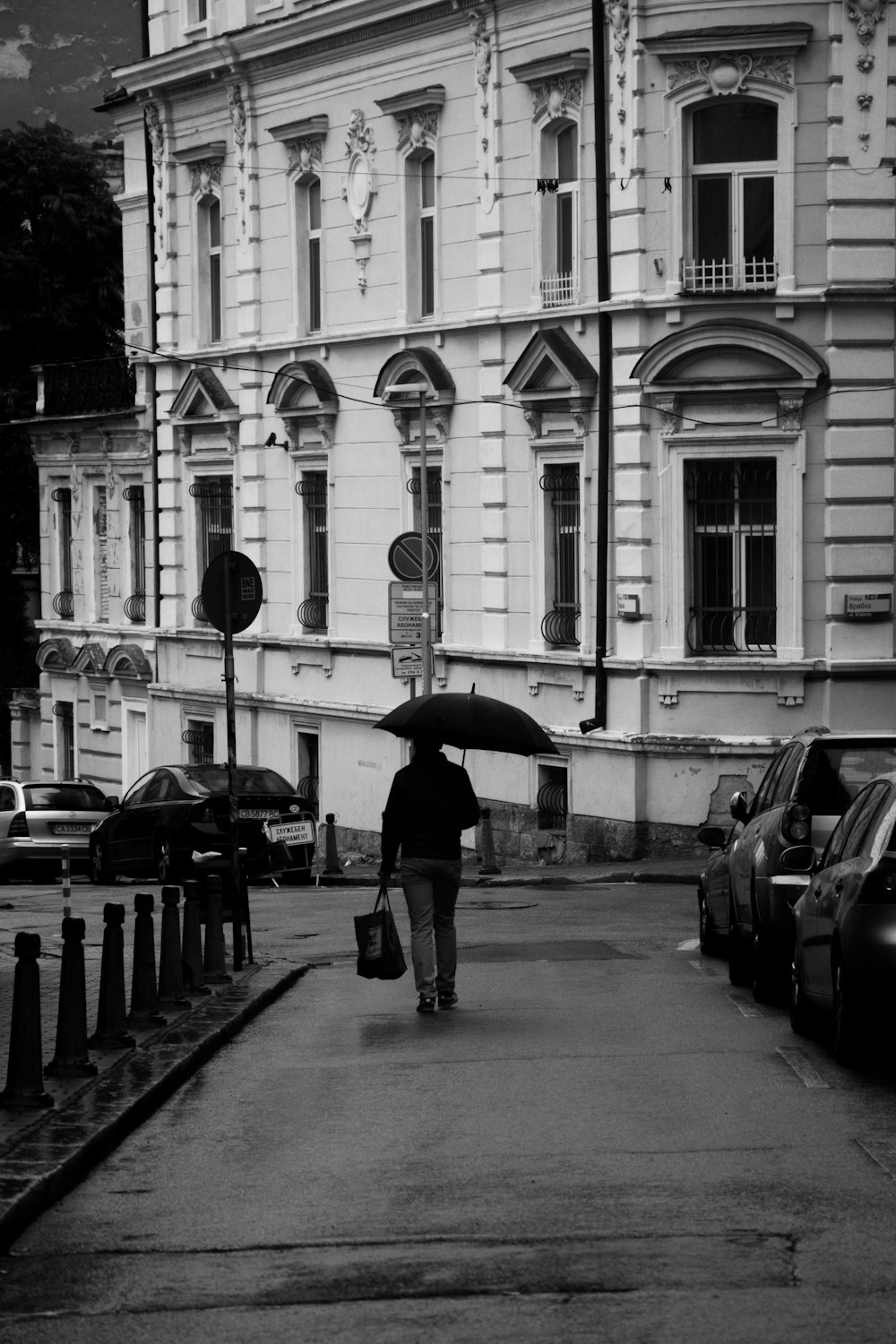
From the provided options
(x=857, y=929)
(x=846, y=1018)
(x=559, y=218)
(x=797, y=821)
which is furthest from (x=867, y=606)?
(x=857, y=929)

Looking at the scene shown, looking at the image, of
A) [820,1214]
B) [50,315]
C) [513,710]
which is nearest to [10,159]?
[50,315]

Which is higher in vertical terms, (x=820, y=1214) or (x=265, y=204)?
(x=265, y=204)

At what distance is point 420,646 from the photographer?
96.9 feet

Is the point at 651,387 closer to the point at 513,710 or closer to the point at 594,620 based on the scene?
the point at 594,620

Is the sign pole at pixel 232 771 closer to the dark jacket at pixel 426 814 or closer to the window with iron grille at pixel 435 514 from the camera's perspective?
the dark jacket at pixel 426 814

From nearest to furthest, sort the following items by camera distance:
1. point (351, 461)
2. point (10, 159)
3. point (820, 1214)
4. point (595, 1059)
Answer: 1. point (820, 1214)
2. point (595, 1059)
3. point (351, 461)
4. point (10, 159)

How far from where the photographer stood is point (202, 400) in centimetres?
3925

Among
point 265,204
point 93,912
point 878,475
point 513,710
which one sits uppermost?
point 265,204

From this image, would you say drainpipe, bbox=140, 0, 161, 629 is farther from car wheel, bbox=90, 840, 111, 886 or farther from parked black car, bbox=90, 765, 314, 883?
parked black car, bbox=90, 765, 314, 883

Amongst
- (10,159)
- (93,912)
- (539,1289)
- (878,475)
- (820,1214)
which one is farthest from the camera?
(10,159)

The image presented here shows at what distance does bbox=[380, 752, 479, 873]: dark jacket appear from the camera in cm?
1496

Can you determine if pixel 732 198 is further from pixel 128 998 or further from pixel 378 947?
pixel 378 947

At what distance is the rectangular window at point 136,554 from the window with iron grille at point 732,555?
16.2 metres

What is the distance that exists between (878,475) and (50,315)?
95.0ft
